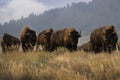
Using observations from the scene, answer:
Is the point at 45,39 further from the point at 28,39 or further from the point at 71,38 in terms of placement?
the point at 71,38

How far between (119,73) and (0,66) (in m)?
3.97

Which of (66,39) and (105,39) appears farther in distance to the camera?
(66,39)

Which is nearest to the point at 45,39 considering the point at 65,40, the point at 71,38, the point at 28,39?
the point at 28,39

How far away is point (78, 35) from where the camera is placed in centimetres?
2752

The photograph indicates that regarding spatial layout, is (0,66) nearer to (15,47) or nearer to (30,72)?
(30,72)

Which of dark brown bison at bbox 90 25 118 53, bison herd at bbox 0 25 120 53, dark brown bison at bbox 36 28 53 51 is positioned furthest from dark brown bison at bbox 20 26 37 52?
dark brown bison at bbox 90 25 118 53

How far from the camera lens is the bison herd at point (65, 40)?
2379 centimetres

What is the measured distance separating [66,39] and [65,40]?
0.14 m

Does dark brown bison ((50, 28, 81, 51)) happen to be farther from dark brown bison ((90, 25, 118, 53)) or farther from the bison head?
dark brown bison ((90, 25, 118, 53))

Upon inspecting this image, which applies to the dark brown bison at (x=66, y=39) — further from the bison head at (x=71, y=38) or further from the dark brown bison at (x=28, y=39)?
the dark brown bison at (x=28, y=39)

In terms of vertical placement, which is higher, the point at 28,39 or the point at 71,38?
the point at 28,39

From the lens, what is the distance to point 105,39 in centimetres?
2377

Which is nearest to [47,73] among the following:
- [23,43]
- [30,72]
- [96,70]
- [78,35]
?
[30,72]

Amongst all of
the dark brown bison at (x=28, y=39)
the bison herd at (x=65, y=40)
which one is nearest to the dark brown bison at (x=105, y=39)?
the bison herd at (x=65, y=40)
